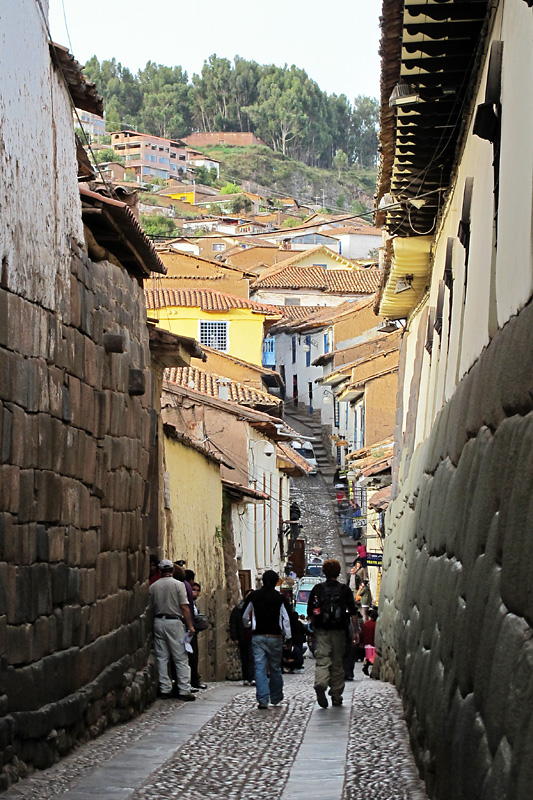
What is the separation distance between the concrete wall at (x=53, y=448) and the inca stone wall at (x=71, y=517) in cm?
2

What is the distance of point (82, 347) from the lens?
36.5 feet

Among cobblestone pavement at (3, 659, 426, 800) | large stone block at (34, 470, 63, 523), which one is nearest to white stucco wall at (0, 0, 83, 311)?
large stone block at (34, 470, 63, 523)

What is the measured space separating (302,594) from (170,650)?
2403cm

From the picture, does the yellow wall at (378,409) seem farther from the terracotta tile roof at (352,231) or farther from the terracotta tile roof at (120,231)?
the terracotta tile roof at (352,231)

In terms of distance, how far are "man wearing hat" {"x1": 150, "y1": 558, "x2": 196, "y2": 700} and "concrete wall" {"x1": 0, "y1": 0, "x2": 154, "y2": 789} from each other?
4.98 feet

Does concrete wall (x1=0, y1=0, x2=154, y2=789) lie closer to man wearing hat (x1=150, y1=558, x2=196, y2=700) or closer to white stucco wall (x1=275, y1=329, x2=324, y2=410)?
man wearing hat (x1=150, y1=558, x2=196, y2=700)

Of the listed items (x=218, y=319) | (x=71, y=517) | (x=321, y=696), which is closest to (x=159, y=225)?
(x=218, y=319)

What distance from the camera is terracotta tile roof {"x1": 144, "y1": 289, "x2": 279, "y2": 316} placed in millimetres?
50375

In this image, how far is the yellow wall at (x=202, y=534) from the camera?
19.8 m

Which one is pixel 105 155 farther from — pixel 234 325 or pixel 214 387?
pixel 214 387

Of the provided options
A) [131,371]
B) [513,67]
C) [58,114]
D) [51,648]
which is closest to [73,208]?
[58,114]

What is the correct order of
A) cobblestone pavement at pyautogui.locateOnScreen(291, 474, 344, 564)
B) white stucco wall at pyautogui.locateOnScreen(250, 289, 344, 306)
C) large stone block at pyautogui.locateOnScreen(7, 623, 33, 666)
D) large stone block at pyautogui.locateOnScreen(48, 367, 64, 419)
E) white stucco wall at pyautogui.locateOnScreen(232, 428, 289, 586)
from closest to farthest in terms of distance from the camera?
1. large stone block at pyautogui.locateOnScreen(7, 623, 33, 666)
2. large stone block at pyautogui.locateOnScreen(48, 367, 64, 419)
3. white stucco wall at pyautogui.locateOnScreen(232, 428, 289, 586)
4. cobblestone pavement at pyautogui.locateOnScreen(291, 474, 344, 564)
5. white stucco wall at pyautogui.locateOnScreen(250, 289, 344, 306)

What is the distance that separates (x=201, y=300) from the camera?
51219 millimetres

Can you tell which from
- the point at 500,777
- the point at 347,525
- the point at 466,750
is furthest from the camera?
the point at 347,525
